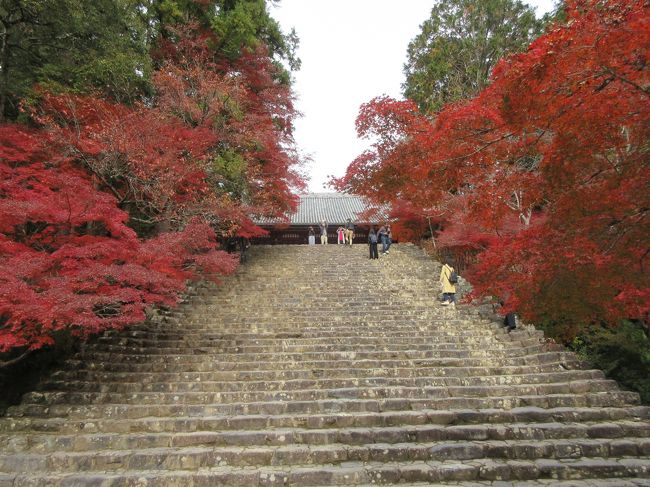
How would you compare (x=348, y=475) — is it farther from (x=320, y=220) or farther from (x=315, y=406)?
(x=320, y=220)

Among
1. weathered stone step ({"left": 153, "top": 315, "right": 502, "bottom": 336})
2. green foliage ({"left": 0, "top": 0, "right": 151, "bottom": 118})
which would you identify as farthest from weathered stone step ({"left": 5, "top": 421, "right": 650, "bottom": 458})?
green foliage ({"left": 0, "top": 0, "right": 151, "bottom": 118})

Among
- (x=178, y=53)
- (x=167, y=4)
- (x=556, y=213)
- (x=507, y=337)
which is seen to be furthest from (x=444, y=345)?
(x=167, y=4)

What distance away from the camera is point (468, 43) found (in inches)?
571

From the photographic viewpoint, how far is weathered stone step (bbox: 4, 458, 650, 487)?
4.38 m

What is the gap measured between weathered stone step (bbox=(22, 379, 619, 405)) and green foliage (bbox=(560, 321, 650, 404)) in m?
0.60

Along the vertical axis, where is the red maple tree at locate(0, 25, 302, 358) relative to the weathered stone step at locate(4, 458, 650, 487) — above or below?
above

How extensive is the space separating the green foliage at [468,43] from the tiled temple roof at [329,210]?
834cm

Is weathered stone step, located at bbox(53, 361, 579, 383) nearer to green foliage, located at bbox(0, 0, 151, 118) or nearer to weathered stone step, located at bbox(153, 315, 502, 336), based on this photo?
weathered stone step, located at bbox(153, 315, 502, 336)

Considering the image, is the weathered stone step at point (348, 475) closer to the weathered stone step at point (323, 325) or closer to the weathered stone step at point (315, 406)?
the weathered stone step at point (315, 406)

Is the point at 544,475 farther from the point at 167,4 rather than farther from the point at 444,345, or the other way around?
the point at 167,4

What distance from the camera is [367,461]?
15.6 feet

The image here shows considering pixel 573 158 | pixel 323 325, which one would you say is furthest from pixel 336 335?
pixel 573 158

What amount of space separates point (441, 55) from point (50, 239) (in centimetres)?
1447

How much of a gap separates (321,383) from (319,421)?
3.43 ft
